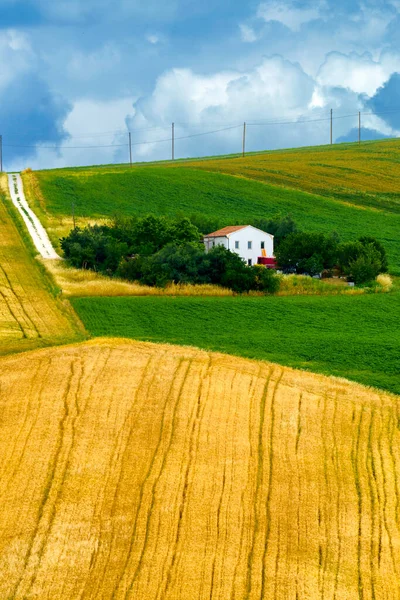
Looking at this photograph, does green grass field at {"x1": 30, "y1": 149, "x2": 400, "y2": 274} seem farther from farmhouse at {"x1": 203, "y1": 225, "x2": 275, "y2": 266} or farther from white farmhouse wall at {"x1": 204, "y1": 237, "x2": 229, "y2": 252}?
farmhouse at {"x1": 203, "y1": 225, "x2": 275, "y2": 266}

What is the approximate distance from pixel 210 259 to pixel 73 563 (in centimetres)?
4617

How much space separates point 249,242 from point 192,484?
175ft

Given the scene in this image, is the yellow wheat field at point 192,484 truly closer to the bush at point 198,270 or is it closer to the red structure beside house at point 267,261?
the bush at point 198,270

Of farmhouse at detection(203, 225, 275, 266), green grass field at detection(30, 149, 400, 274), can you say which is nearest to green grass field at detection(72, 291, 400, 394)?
farmhouse at detection(203, 225, 275, 266)

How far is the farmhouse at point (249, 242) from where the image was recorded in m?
84.1

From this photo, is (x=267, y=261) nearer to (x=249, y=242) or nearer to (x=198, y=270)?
(x=249, y=242)

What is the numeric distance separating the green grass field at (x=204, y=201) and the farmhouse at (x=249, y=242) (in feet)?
37.6

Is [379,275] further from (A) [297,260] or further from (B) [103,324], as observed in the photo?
(B) [103,324]

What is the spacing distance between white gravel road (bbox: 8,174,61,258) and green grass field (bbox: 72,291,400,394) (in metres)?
21.9

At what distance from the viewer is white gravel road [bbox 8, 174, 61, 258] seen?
86.5 metres

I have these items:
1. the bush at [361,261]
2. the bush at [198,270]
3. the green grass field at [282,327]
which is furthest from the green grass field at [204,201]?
the green grass field at [282,327]

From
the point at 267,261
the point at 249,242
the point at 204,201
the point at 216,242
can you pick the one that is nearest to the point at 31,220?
the point at 204,201

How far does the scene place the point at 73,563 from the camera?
28.3 meters

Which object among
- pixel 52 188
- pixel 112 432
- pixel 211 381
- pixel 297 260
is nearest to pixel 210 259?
pixel 297 260
